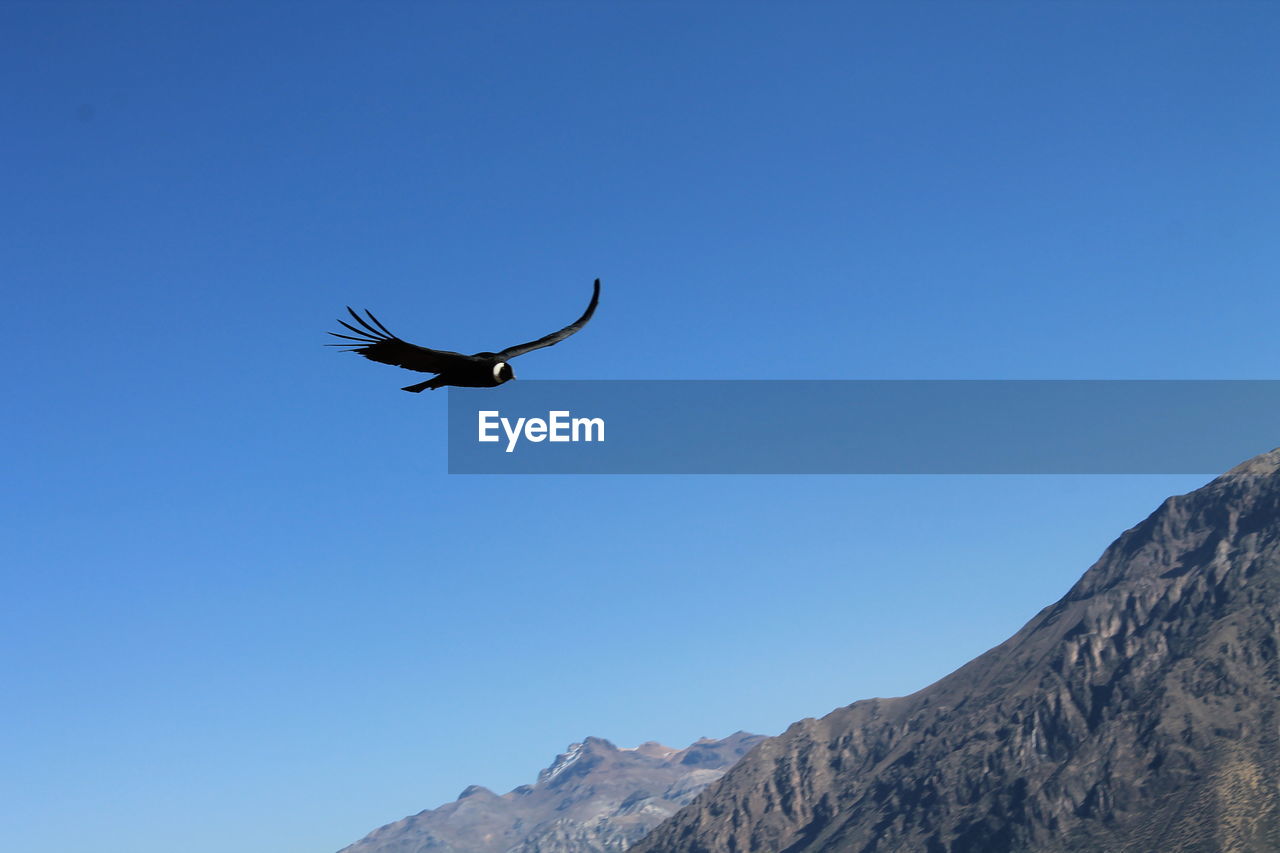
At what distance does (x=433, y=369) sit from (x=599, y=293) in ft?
18.2

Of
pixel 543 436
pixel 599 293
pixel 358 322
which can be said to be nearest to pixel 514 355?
pixel 599 293

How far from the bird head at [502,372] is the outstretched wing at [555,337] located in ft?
3.43

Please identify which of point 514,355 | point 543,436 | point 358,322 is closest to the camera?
point 358,322

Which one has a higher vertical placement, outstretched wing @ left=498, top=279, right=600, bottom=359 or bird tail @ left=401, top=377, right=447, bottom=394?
outstretched wing @ left=498, top=279, right=600, bottom=359

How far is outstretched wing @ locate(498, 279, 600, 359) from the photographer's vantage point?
29.2m

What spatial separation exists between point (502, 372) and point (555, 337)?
14.1 ft

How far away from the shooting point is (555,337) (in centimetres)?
3064

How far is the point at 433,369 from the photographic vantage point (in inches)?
1036

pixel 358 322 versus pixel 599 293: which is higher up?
pixel 599 293

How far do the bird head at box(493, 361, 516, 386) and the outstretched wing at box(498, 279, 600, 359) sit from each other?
1.05 meters

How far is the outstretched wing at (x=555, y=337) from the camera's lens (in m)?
29.2

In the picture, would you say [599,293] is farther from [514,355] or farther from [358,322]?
[358,322]

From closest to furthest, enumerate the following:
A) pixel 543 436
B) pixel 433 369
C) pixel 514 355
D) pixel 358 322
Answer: pixel 358 322 → pixel 433 369 → pixel 514 355 → pixel 543 436

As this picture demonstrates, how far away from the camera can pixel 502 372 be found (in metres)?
26.6
